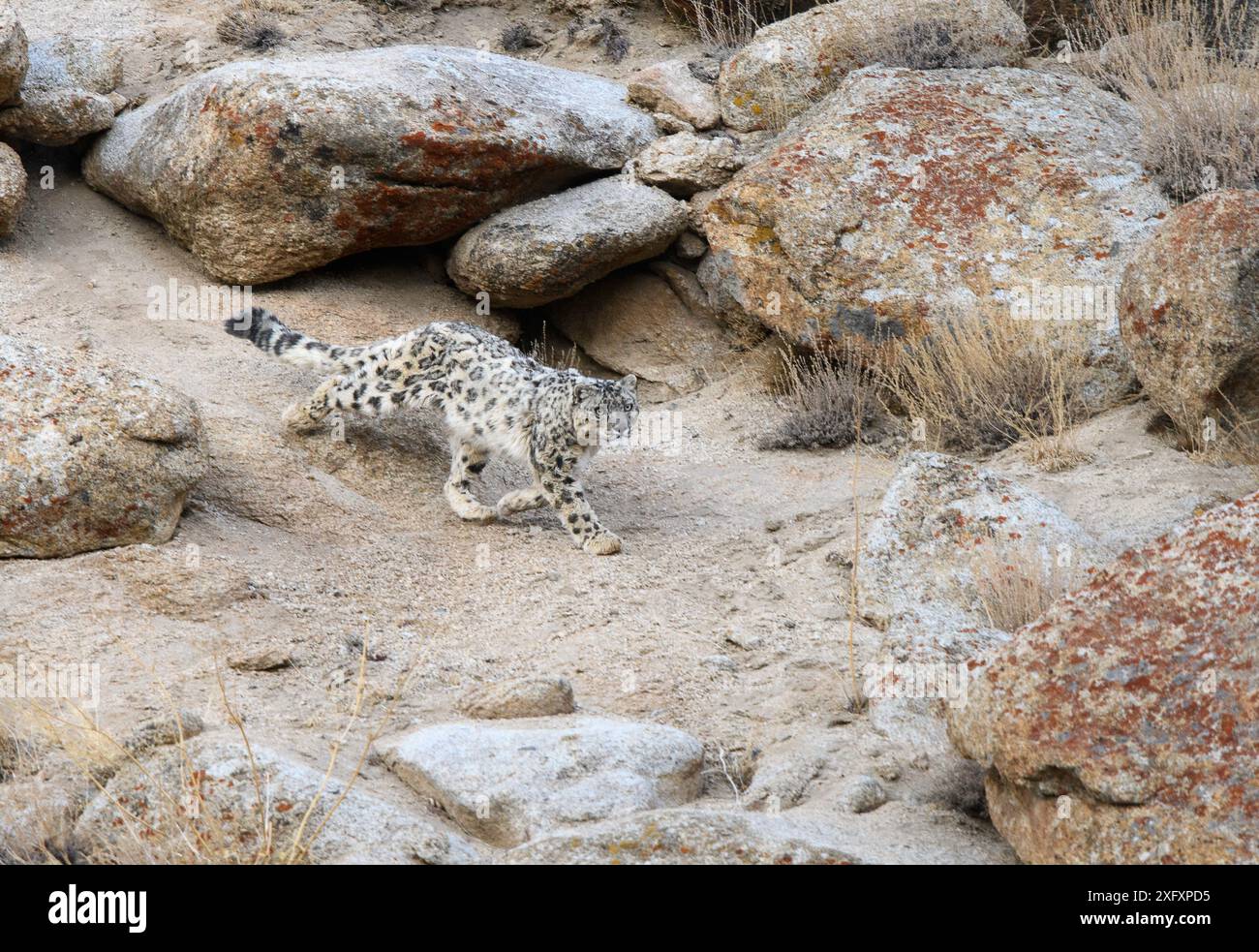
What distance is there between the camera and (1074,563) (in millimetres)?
6859

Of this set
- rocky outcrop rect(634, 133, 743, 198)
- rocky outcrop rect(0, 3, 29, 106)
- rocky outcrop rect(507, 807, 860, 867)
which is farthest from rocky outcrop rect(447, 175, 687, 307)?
rocky outcrop rect(507, 807, 860, 867)

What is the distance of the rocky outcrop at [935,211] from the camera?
10.1 metres

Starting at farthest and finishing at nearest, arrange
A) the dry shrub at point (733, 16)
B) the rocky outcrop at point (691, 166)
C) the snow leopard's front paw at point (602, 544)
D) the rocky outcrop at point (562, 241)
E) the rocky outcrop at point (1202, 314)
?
the dry shrub at point (733, 16) < the rocky outcrop at point (691, 166) < the rocky outcrop at point (562, 241) < the snow leopard's front paw at point (602, 544) < the rocky outcrop at point (1202, 314)

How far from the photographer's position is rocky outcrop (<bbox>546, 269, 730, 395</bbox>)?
38.7 feet

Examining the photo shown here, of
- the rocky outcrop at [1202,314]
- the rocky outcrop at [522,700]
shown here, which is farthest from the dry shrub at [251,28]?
the rocky outcrop at [522,700]

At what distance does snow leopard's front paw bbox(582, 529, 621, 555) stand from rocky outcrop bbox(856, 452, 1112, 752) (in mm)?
1770

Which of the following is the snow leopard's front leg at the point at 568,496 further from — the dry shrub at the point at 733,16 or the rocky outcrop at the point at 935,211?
the dry shrub at the point at 733,16

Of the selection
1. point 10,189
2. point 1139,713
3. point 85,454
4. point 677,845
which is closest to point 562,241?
point 10,189

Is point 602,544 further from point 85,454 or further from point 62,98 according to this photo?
point 62,98

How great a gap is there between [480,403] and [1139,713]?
5652mm

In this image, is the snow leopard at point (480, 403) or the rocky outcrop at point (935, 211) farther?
the rocky outcrop at point (935, 211)

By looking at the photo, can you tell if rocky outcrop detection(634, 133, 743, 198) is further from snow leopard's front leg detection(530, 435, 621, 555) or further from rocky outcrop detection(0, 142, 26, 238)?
rocky outcrop detection(0, 142, 26, 238)

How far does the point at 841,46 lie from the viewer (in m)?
12.4

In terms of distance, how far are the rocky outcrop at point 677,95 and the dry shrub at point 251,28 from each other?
359 cm
